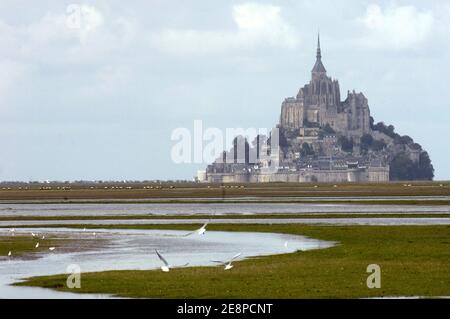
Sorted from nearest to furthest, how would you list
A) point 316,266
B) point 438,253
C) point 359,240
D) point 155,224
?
1. point 316,266
2. point 438,253
3. point 359,240
4. point 155,224

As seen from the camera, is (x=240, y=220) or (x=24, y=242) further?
(x=240, y=220)

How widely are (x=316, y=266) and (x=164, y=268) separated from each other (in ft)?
17.7

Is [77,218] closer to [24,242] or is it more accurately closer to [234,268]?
[24,242]

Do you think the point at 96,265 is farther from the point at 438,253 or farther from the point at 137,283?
the point at 438,253

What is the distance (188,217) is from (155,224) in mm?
11133

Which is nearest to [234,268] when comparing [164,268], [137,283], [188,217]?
[164,268]

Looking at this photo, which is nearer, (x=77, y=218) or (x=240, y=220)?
(x=240, y=220)

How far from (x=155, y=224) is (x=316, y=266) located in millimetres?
34191

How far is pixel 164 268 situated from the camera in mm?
37812
